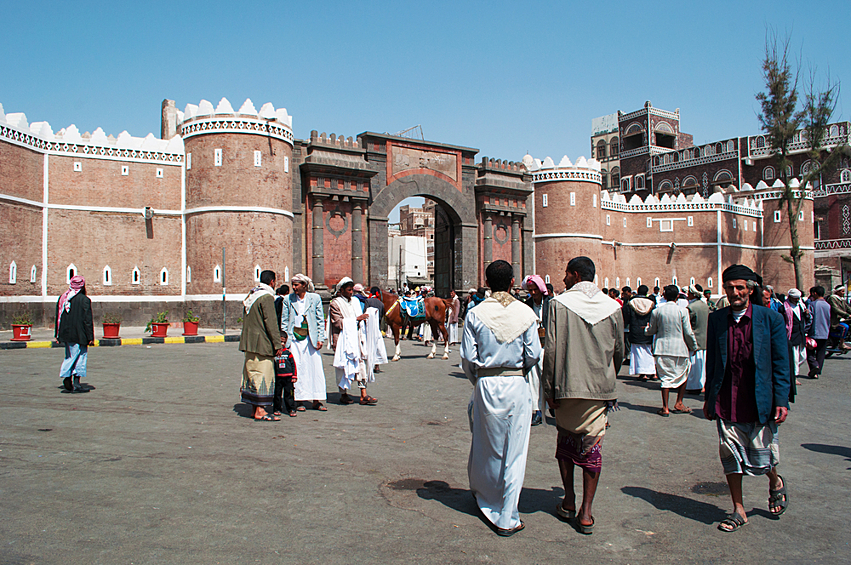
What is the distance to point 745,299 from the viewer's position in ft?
14.4

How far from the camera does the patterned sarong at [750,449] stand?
13.7 feet

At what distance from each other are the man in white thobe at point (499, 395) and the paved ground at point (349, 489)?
0.95 feet

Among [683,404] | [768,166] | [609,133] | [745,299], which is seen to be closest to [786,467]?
[745,299]

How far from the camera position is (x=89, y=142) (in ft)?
74.8

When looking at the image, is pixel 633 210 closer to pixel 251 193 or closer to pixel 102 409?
pixel 251 193

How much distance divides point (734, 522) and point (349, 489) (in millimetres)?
2690

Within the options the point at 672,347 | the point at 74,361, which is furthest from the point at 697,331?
the point at 74,361

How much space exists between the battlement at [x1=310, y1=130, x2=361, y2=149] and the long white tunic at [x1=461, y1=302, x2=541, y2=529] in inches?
885

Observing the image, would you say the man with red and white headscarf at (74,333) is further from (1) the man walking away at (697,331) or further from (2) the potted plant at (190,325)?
(2) the potted plant at (190,325)

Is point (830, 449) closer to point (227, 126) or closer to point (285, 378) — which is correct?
point (285, 378)

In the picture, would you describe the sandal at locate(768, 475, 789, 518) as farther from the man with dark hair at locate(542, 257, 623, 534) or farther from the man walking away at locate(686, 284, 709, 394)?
the man walking away at locate(686, 284, 709, 394)

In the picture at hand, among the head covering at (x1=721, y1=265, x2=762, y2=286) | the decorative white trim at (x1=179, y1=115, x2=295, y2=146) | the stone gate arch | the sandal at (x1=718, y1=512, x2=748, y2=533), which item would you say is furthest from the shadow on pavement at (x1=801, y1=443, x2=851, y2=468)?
the stone gate arch

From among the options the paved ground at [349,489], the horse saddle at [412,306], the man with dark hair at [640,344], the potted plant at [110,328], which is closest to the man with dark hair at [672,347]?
the paved ground at [349,489]

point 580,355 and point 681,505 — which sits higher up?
point 580,355
